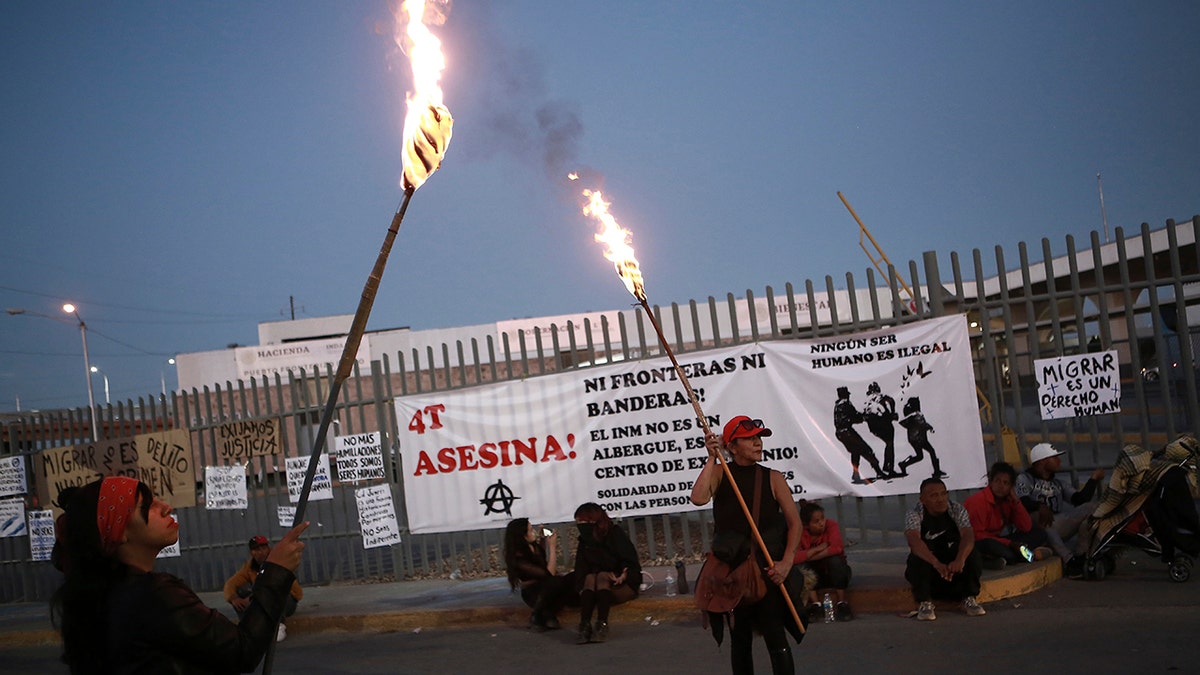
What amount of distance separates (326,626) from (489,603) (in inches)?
73.0

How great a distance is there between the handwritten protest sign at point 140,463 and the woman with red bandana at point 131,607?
1257 centimetres

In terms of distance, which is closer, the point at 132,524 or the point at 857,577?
the point at 132,524

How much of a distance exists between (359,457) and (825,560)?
6529 millimetres

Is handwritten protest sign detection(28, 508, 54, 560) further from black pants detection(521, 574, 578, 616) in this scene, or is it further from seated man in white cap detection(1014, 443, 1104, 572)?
seated man in white cap detection(1014, 443, 1104, 572)

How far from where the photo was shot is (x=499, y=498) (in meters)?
12.5

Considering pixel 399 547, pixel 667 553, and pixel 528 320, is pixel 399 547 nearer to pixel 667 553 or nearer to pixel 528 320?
pixel 667 553

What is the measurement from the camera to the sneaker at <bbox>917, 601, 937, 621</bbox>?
8578mm

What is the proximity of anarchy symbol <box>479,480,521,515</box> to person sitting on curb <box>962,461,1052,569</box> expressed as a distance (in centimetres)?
518

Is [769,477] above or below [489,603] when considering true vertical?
above

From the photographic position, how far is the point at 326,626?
1135 cm

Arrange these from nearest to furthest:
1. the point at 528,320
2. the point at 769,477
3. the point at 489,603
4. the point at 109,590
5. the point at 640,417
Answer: the point at 109,590
the point at 769,477
the point at 489,603
the point at 640,417
the point at 528,320

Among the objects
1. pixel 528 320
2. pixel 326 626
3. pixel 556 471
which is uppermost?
pixel 528 320

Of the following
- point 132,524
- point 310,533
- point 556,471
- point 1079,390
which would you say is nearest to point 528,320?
point 310,533

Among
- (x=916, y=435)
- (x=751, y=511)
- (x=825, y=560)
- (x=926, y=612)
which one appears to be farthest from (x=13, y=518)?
(x=751, y=511)
